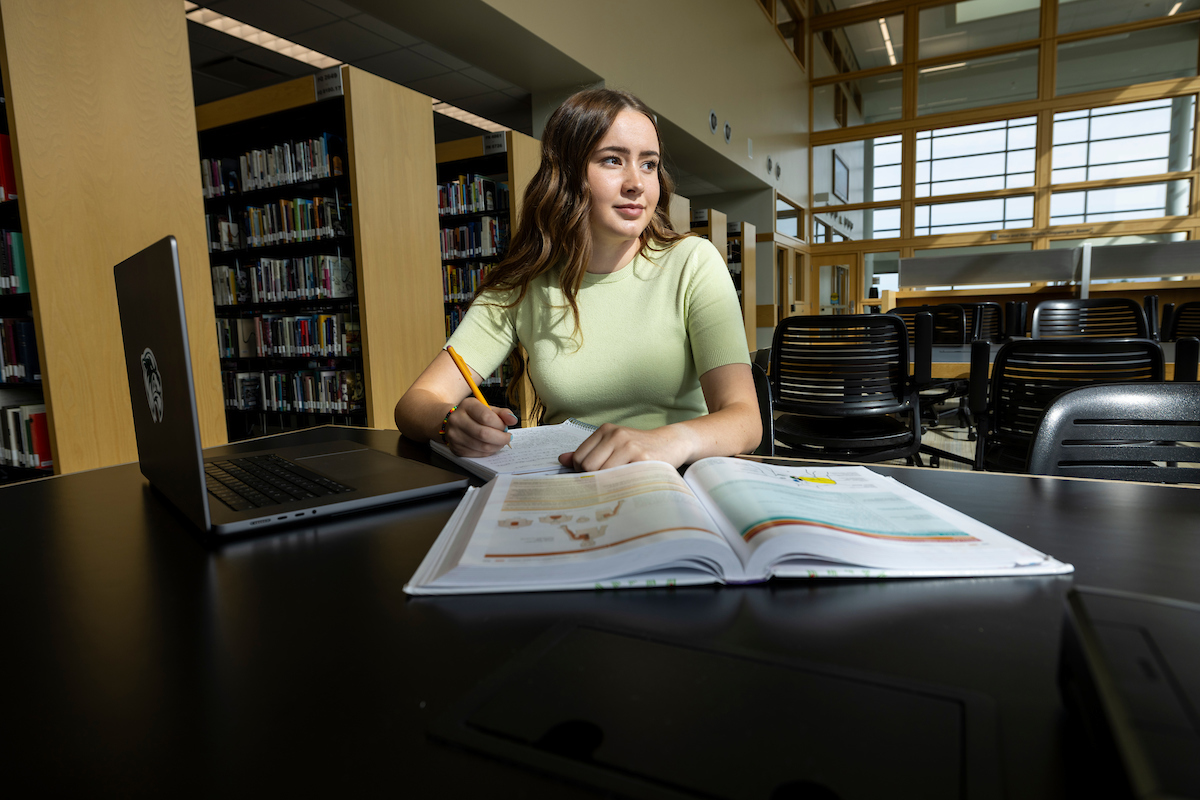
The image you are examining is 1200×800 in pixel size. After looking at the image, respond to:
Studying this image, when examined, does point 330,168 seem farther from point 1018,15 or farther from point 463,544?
point 1018,15

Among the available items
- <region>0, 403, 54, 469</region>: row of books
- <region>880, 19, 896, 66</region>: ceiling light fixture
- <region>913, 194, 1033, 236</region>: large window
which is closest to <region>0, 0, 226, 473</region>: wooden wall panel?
<region>0, 403, 54, 469</region>: row of books

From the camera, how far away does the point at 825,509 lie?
1.86 ft

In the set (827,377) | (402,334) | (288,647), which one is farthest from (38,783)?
(402,334)

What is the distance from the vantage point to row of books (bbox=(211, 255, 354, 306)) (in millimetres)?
3520

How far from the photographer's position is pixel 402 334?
11.7 ft

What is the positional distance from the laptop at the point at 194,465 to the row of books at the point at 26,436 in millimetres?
2134

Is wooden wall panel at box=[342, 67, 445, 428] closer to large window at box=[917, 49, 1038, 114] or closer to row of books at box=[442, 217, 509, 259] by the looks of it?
row of books at box=[442, 217, 509, 259]

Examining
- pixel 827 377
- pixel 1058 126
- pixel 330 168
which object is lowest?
pixel 827 377

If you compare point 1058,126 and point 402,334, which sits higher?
point 1058,126

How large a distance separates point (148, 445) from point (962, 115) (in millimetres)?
11227

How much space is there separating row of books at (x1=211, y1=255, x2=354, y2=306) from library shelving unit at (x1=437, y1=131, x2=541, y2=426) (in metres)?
0.77

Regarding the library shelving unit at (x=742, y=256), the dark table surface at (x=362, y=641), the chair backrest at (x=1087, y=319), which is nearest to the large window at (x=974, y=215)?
the library shelving unit at (x=742, y=256)

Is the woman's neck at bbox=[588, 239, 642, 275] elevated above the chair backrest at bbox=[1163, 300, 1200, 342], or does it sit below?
above

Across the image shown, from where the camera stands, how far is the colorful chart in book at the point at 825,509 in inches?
20.5
